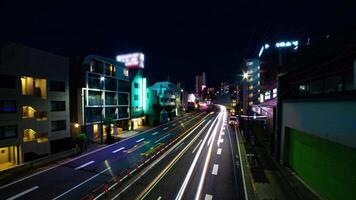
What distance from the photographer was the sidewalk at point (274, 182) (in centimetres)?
1331

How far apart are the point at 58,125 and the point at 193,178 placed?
70.6 feet

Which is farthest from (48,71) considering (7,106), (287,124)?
(287,124)

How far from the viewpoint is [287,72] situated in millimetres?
18469

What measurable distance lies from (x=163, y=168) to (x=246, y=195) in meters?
8.68

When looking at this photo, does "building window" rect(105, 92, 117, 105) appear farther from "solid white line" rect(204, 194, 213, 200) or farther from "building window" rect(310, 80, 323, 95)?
"building window" rect(310, 80, 323, 95)

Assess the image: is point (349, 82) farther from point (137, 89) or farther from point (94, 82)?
point (137, 89)

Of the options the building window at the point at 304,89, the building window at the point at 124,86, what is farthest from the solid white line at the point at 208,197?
the building window at the point at 124,86

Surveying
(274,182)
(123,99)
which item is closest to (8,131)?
(123,99)

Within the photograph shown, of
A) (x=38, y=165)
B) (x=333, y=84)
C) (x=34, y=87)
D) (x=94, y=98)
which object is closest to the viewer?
(x=333, y=84)

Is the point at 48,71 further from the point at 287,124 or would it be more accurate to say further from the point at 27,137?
the point at 287,124

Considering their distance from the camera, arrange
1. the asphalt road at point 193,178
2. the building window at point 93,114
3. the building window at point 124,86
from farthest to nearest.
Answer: the building window at point 124,86 < the building window at point 93,114 < the asphalt road at point 193,178

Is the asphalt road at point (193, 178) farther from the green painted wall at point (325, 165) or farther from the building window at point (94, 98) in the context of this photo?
the building window at point (94, 98)

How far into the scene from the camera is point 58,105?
28016 millimetres

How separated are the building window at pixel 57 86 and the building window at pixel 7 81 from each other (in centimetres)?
474
